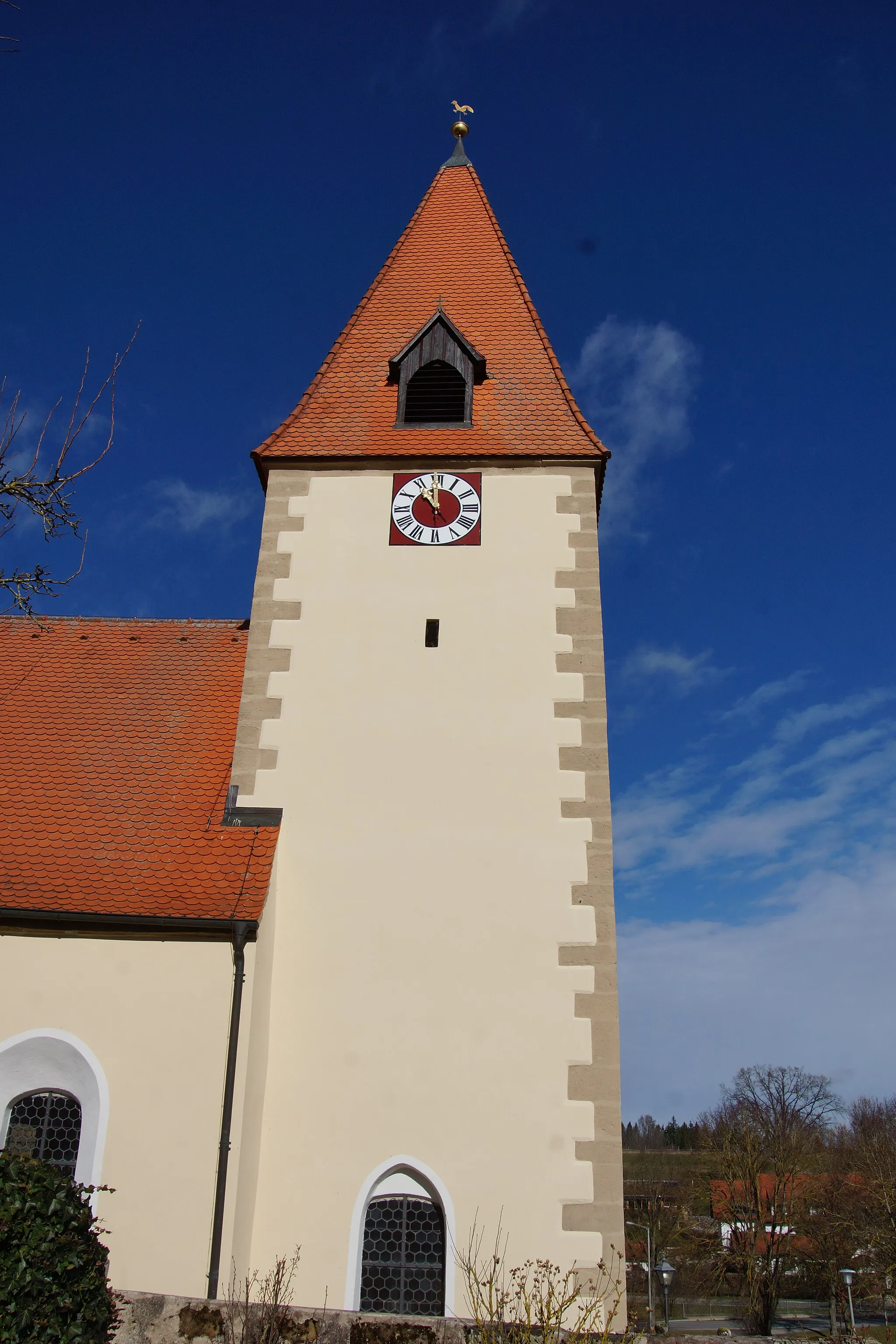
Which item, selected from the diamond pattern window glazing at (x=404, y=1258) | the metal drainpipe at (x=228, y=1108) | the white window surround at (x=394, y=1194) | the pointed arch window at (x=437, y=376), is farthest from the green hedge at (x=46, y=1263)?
the pointed arch window at (x=437, y=376)

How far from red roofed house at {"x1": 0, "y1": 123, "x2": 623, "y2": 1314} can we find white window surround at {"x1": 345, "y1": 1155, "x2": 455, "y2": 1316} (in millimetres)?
23

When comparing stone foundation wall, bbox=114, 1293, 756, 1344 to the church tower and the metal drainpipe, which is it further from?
the church tower

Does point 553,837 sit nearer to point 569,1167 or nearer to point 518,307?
→ point 569,1167

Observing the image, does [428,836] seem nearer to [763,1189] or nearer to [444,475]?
[444,475]

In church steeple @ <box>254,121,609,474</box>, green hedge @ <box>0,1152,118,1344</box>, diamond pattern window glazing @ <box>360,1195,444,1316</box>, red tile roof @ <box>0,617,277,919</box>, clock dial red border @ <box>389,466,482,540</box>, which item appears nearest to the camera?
green hedge @ <box>0,1152,118,1344</box>

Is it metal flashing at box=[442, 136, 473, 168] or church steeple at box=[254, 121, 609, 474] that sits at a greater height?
metal flashing at box=[442, 136, 473, 168]

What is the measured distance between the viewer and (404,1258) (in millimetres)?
7656

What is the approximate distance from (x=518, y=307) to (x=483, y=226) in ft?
6.36

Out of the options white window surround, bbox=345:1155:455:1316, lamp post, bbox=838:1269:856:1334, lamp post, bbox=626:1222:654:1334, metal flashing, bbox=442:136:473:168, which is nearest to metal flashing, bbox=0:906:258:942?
white window surround, bbox=345:1155:455:1316

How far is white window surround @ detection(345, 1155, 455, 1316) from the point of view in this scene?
752 cm

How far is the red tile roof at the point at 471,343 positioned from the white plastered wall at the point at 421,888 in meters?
0.52

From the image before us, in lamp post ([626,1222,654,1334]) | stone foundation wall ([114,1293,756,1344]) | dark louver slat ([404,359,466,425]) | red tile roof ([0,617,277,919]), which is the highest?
dark louver slat ([404,359,466,425])

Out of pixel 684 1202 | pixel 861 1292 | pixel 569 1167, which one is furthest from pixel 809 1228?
pixel 569 1167

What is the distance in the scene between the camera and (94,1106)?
7.50 metres
